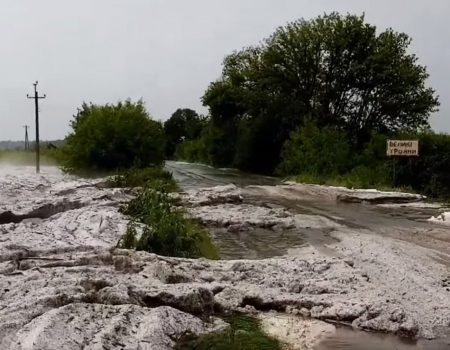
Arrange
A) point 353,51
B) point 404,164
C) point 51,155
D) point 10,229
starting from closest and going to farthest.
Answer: point 10,229 < point 404,164 < point 353,51 < point 51,155

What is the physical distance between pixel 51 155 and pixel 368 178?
39.9m

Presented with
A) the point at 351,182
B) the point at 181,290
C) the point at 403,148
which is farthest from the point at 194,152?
the point at 181,290

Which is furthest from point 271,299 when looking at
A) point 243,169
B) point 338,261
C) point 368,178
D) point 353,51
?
point 243,169

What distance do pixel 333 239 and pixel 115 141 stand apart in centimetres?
2681

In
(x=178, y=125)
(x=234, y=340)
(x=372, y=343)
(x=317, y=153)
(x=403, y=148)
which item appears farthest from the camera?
(x=178, y=125)

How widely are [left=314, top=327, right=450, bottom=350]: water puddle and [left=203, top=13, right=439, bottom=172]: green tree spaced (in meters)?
29.8

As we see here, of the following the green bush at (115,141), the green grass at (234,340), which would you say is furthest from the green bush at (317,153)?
the green grass at (234,340)

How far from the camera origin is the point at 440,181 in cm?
2455

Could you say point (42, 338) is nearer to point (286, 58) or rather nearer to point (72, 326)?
point (72, 326)

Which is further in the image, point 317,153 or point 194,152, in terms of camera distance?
point 194,152

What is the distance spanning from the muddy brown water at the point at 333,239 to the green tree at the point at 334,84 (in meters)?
16.4

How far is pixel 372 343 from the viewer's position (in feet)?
→ 22.3

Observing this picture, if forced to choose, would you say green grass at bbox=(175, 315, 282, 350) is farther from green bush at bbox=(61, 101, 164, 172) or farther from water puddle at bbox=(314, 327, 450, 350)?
green bush at bbox=(61, 101, 164, 172)

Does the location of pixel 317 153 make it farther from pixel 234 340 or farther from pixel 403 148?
pixel 234 340
